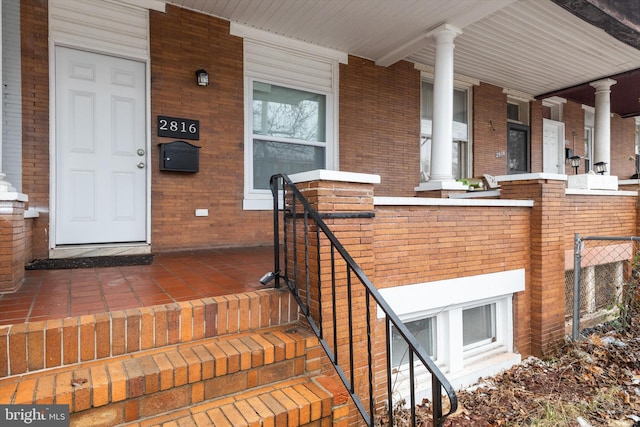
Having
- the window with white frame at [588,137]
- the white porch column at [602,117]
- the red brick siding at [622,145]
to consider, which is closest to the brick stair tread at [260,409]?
the white porch column at [602,117]

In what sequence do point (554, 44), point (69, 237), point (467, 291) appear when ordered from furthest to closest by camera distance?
point (554, 44)
point (69, 237)
point (467, 291)

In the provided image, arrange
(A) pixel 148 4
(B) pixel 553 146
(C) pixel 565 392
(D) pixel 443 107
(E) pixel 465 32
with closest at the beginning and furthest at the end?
1. (C) pixel 565 392
2. (A) pixel 148 4
3. (D) pixel 443 107
4. (E) pixel 465 32
5. (B) pixel 553 146

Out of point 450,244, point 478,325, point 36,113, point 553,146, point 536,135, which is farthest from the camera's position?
point 553,146

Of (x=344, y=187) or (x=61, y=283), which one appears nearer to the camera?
(x=344, y=187)

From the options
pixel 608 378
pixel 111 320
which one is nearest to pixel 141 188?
pixel 111 320

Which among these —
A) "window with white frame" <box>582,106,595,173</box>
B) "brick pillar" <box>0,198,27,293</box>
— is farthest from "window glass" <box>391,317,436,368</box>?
"window with white frame" <box>582,106,595,173</box>

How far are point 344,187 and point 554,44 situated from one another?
19.2ft

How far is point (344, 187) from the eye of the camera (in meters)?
2.58

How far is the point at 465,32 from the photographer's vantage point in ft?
19.2

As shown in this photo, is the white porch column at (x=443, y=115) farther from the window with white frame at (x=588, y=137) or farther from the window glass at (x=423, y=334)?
the window with white frame at (x=588, y=137)

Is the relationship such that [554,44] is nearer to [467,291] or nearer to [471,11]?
[471,11]

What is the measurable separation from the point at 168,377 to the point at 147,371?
0.10 meters

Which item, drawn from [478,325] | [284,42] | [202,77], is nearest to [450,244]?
[478,325]

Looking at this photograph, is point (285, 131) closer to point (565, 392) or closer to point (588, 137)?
point (565, 392)
